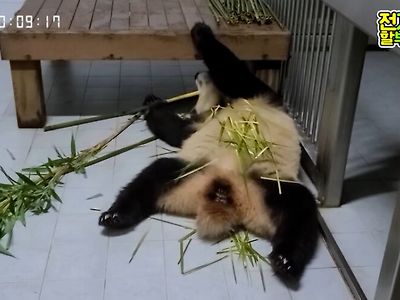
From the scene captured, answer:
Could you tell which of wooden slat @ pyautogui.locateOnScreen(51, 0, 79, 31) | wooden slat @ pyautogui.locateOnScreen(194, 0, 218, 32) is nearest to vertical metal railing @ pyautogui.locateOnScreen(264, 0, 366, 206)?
wooden slat @ pyautogui.locateOnScreen(194, 0, 218, 32)

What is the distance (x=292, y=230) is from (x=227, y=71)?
0.60m

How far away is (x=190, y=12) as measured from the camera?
6.71 ft

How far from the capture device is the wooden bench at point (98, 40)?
1.80 m

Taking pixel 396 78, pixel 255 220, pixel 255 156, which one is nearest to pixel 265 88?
pixel 255 156

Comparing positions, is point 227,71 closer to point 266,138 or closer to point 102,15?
point 266,138

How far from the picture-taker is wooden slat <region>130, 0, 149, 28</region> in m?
1.90

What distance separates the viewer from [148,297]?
122 centimetres

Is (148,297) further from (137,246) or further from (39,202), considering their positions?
(39,202)

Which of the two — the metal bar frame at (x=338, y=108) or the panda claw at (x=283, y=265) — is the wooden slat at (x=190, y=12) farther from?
the panda claw at (x=283, y=265)

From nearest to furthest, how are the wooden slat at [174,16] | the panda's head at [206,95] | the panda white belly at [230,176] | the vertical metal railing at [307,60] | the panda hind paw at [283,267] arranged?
the panda hind paw at [283,267]
the panda white belly at [230,176]
the vertical metal railing at [307,60]
the panda's head at [206,95]
the wooden slat at [174,16]

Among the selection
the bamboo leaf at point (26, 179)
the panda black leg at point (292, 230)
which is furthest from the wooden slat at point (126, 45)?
the panda black leg at point (292, 230)

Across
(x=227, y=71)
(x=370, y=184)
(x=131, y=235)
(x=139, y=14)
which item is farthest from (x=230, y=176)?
(x=139, y=14)

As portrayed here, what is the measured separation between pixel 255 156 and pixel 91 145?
642 mm

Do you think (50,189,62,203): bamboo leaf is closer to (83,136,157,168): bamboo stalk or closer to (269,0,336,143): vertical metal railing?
(83,136,157,168): bamboo stalk
